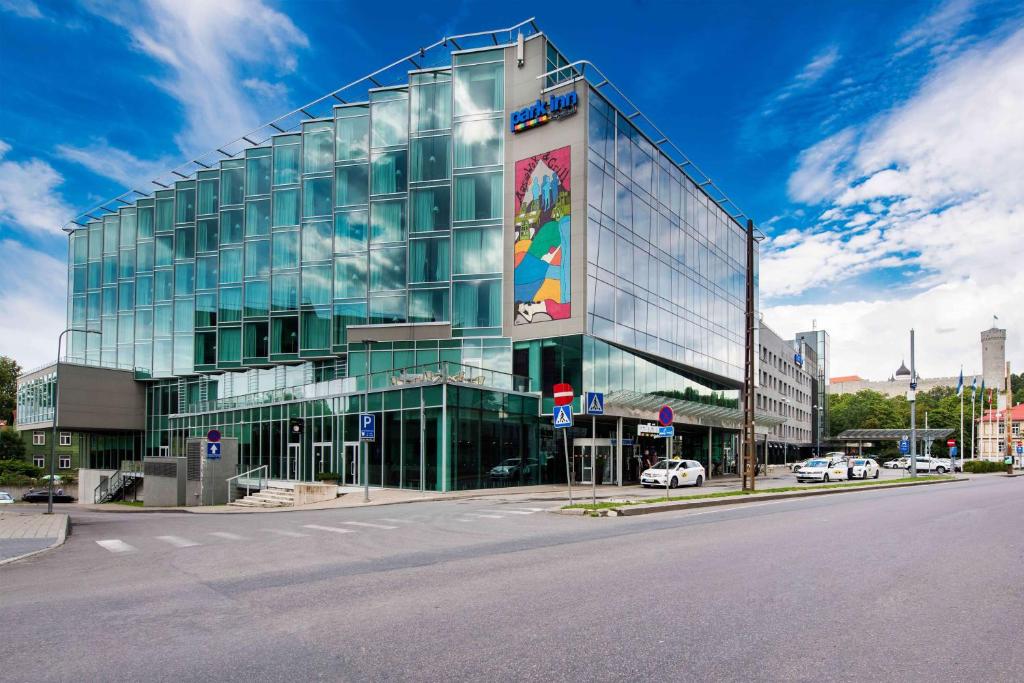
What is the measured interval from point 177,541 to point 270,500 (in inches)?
694

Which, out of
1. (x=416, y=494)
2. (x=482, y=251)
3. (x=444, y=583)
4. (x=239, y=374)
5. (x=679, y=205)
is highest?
(x=679, y=205)

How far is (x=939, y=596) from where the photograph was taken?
8.53 m

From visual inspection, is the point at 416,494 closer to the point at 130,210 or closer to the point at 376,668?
the point at 376,668

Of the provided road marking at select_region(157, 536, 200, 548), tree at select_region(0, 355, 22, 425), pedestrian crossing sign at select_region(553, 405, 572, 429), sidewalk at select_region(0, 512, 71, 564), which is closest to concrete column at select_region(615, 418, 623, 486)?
pedestrian crossing sign at select_region(553, 405, 572, 429)

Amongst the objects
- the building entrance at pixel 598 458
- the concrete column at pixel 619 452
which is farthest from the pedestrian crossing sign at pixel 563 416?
the concrete column at pixel 619 452

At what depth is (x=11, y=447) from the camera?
76250 mm

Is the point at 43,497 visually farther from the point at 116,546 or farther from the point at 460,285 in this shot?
the point at 116,546

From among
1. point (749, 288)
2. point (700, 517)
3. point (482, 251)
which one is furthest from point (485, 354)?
point (700, 517)

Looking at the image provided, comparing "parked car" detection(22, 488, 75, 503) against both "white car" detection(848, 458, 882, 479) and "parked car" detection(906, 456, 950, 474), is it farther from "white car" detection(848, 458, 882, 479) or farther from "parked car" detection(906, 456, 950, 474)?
"parked car" detection(906, 456, 950, 474)

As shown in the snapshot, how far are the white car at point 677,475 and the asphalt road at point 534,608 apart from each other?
22.0 meters

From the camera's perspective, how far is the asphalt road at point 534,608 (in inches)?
232

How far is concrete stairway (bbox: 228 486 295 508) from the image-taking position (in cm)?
3225

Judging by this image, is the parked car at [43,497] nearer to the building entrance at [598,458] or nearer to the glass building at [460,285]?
the glass building at [460,285]

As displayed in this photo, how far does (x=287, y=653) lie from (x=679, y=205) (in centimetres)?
4886
